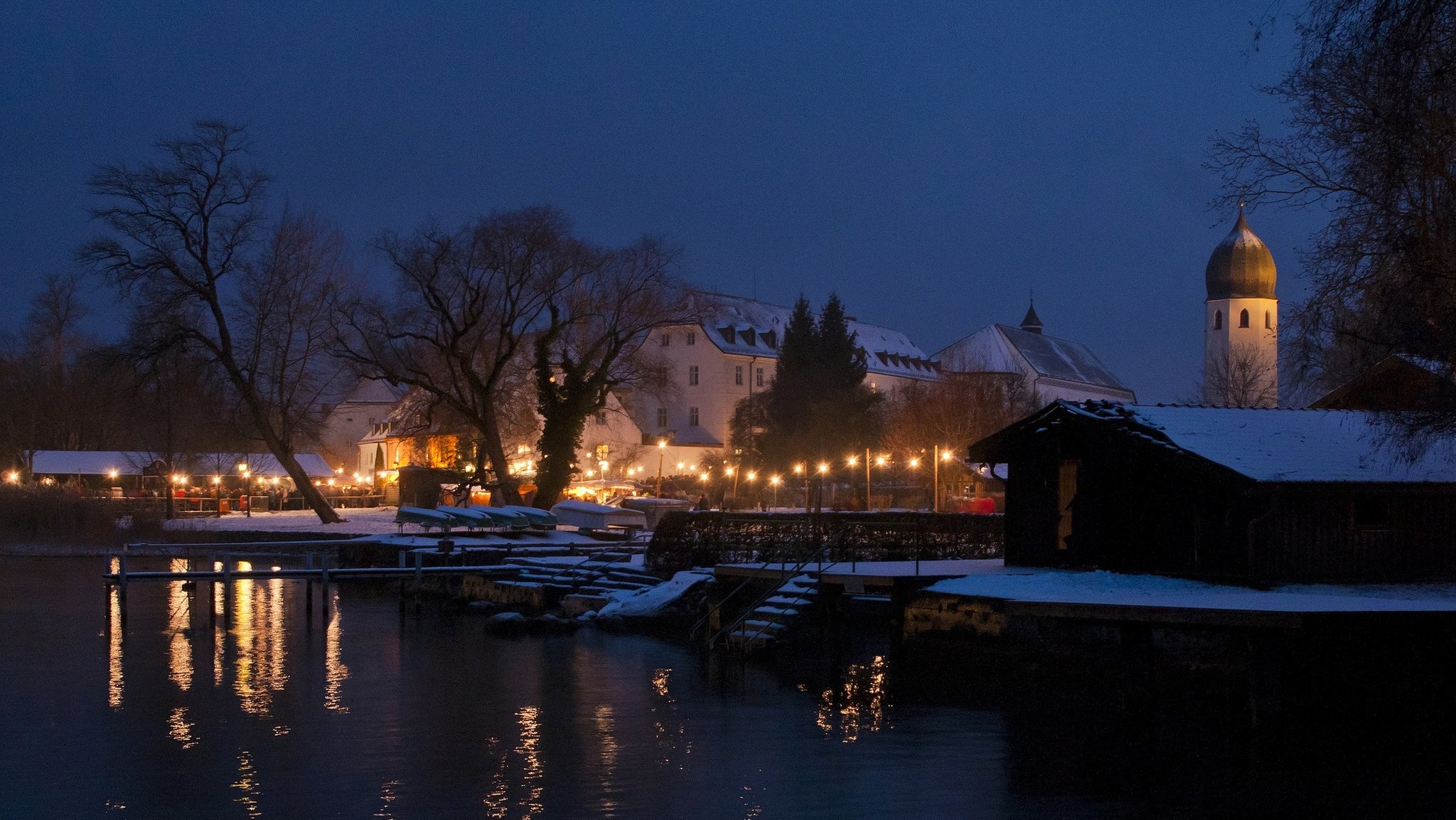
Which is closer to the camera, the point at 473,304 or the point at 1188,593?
the point at 1188,593

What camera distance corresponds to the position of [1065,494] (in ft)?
87.7

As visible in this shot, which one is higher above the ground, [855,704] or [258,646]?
[258,646]

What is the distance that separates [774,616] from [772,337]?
83.5m

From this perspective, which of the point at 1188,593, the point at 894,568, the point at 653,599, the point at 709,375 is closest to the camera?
the point at 1188,593

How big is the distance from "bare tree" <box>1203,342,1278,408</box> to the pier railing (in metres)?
33.9

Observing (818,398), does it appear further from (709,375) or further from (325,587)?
(325,587)

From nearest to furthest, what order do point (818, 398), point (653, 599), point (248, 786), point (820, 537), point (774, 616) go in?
1. point (248, 786)
2. point (774, 616)
3. point (653, 599)
4. point (820, 537)
5. point (818, 398)

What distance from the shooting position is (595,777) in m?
16.6

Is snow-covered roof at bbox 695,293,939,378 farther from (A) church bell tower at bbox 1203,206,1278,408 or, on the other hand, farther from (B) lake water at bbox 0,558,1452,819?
(B) lake water at bbox 0,558,1452,819

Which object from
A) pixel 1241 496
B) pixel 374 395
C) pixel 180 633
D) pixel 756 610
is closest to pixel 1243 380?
pixel 756 610

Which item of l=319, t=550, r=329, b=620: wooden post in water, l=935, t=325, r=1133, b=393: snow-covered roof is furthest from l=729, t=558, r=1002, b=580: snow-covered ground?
l=935, t=325, r=1133, b=393: snow-covered roof

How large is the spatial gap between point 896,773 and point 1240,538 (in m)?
9.20

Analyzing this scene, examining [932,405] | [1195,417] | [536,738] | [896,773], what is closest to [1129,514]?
[1195,417]

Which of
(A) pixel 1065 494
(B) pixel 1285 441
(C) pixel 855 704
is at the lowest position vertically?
(C) pixel 855 704
